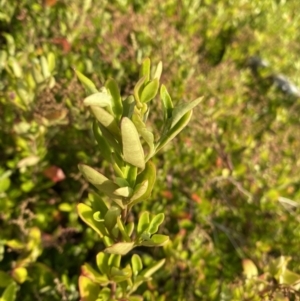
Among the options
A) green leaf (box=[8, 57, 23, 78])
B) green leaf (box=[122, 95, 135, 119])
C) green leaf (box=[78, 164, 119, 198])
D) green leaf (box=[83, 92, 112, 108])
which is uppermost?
green leaf (box=[83, 92, 112, 108])

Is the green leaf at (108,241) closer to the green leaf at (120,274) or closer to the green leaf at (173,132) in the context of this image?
the green leaf at (120,274)

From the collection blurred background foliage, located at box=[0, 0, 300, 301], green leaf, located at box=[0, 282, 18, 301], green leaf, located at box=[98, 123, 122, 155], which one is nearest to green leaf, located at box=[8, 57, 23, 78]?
blurred background foliage, located at box=[0, 0, 300, 301]

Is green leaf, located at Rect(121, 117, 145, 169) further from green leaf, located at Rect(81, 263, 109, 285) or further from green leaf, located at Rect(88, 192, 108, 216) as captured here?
green leaf, located at Rect(81, 263, 109, 285)

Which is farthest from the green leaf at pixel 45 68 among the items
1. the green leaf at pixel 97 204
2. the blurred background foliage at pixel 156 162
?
the green leaf at pixel 97 204

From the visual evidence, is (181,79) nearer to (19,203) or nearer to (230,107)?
(230,107)

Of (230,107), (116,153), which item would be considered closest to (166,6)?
(230,107)

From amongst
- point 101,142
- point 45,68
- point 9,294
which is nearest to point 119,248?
point 101,142

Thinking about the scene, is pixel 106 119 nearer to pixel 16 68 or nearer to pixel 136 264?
pixel 136 264
